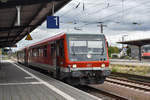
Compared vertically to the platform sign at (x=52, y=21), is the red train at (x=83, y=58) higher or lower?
lower

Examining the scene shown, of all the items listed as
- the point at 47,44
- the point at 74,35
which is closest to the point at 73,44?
the point at 74,35

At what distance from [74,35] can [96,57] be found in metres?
1.60

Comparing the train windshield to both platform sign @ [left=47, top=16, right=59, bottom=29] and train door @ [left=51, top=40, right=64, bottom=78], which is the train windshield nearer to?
train door @ [left=51, top=40, right=64, bottom=78]

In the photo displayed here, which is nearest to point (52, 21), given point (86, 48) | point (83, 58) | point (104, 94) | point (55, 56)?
point (55, 56)

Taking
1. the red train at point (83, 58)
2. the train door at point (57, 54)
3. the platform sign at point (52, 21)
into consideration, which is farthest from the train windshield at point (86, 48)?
the platform sign at point (52, 21)

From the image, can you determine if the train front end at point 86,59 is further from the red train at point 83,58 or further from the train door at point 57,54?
the train door at point 57,54

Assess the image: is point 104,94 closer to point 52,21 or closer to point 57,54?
point 57,54

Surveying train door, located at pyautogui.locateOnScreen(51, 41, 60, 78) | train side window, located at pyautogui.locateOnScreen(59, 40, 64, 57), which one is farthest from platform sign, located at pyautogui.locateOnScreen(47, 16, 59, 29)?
train side window, located at pyautogui.locateOnScreen(59, 40, 64, 57)

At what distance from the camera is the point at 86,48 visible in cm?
1208

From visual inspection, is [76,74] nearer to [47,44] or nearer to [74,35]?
[74,35]

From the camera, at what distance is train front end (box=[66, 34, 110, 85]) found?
456 inches

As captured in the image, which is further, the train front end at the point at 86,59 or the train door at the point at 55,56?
the train door at the point at 55,56

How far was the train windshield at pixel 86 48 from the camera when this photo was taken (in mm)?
11820

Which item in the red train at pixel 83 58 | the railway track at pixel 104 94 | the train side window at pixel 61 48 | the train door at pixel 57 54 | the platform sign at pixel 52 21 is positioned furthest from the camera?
the platform sign at pixel 52 21
